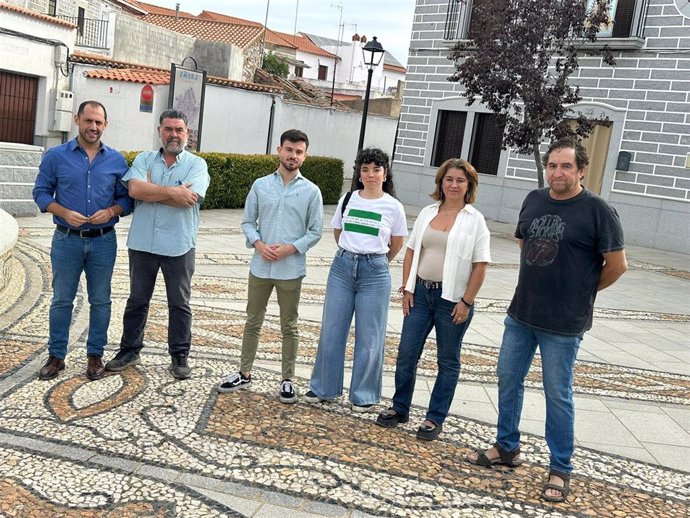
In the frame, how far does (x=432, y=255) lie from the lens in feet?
13.5

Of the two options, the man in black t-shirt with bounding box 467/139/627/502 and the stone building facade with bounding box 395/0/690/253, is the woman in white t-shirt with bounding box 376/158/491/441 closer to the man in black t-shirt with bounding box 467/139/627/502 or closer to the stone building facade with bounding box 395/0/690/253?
the man in black t-shirt with bounding box 467/139/627/502

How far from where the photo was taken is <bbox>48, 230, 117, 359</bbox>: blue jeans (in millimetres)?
4469

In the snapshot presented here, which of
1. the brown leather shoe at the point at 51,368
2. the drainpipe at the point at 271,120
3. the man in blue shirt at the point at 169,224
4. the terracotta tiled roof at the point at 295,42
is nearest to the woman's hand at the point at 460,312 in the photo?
the man in blue shirt at the point at 169,224

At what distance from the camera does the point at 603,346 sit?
7.07 m

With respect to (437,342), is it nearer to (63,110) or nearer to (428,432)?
(428,432)

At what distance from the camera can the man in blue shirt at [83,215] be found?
4.41m

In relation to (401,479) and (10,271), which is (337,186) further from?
(401,479)

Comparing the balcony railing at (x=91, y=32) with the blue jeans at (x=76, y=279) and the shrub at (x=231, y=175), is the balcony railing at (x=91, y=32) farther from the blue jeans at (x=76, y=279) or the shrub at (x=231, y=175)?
the blue jeans at (x=76, y=279)

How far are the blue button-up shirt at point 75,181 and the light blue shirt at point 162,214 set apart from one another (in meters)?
0.15

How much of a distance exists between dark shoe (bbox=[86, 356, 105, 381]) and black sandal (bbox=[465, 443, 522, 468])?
7.70 ft

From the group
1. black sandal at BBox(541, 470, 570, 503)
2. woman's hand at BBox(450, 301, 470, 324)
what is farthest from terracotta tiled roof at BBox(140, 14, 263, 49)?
black sandal at BBox(541, 470, 570, 503)

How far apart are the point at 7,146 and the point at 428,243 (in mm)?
8121

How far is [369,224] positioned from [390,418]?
1159 mm

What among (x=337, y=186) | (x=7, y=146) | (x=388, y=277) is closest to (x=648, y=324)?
(x=388, y=277)
